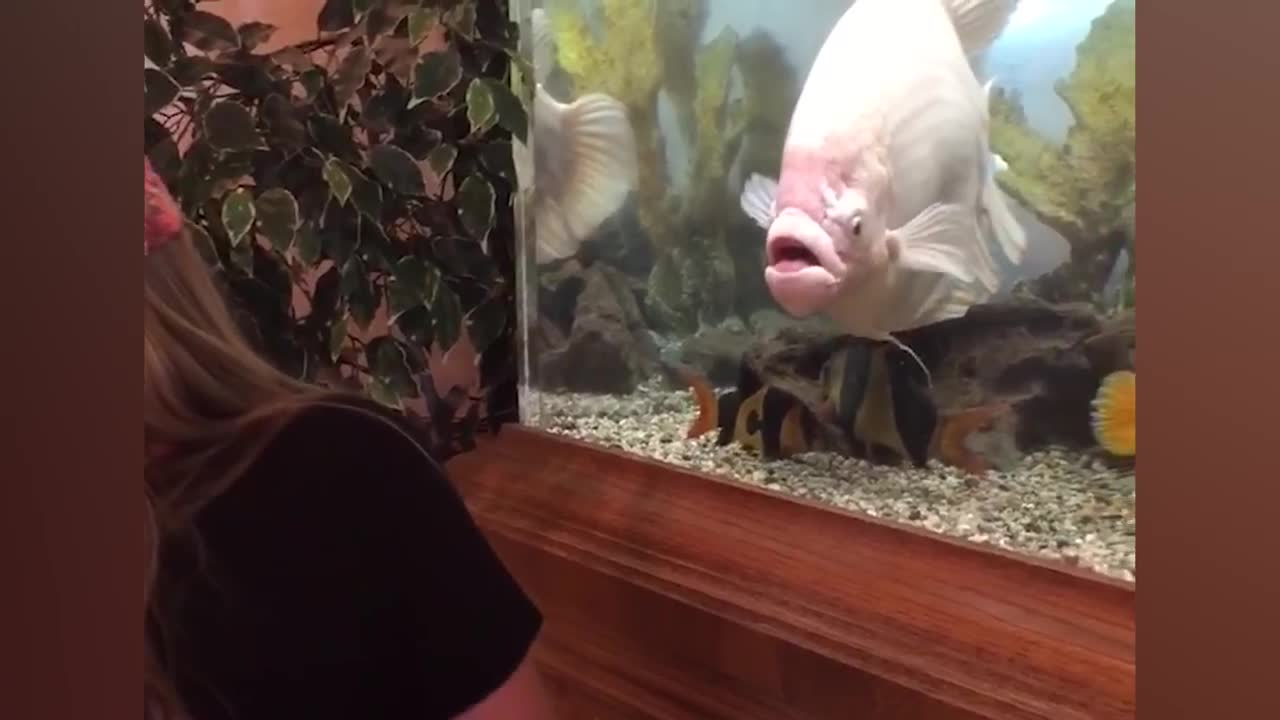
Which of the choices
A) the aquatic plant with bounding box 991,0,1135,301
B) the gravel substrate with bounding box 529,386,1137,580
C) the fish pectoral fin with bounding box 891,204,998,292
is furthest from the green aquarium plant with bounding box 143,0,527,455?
the aquatic plant with bounding box 991,0,1135,301

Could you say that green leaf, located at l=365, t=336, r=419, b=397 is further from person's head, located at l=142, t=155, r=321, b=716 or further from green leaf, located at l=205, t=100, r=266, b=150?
green leaf, located at l=205, t=100, r=266, b=150

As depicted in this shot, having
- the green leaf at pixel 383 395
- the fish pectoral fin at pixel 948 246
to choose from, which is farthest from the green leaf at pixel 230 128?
the fish pectoral fin at pixel 948 246

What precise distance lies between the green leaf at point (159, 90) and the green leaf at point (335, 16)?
0.19 m

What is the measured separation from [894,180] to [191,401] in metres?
0.81

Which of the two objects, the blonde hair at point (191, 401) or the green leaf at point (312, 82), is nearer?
the blonde hair at point (191, 401)

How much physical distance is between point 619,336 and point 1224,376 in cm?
91

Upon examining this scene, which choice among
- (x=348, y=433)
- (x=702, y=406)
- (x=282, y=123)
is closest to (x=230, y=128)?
(x=282, y=123)

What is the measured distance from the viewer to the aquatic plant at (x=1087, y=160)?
1.13 m

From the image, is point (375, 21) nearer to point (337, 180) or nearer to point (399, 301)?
point (337, 180)

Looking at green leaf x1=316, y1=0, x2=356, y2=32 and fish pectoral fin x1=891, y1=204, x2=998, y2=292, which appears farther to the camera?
green leaf x1=316, y1=0, x2=356, y2=32

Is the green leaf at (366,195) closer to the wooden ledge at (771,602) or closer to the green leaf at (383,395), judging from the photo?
the green leaf at (383,395)

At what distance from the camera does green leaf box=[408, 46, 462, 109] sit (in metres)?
1.51

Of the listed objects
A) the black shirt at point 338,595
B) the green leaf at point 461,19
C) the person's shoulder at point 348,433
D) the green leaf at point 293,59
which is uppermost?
the green leaf at point 461,19

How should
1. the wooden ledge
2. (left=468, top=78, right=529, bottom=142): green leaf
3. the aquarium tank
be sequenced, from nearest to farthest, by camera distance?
the wooden ledge < the aquarium tank < (left=468, top=78, right=529, bottom=142): green leaf
